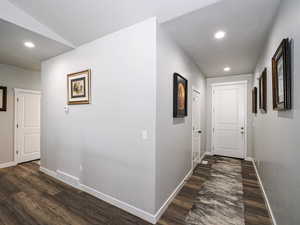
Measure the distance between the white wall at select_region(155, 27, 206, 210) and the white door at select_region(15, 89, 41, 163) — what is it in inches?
161

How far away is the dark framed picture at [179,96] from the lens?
2.28 m

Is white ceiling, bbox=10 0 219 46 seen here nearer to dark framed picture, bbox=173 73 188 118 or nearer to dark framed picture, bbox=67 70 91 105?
dark framed picture, bbox=67 70 91 105

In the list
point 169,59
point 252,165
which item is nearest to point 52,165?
point 169,59

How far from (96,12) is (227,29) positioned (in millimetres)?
1857

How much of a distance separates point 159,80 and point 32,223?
2.39 m

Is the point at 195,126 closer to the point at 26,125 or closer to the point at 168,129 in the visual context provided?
the point at 168,129

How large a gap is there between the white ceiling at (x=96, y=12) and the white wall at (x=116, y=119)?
0.12 metres

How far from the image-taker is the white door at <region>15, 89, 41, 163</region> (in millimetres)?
3783

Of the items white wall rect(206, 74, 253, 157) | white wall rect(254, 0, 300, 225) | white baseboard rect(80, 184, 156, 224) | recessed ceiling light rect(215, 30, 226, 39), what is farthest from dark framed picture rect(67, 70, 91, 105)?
white wall rect(206, 74, 253, 157)

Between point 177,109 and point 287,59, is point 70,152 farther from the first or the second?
point 287,59

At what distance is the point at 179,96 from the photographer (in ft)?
7.97

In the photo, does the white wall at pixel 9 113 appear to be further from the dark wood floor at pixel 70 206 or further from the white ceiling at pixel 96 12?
the white ceiling at pixel 96 12

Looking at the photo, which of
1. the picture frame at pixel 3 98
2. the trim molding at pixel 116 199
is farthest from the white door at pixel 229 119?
the picture frame at pixel 3 98

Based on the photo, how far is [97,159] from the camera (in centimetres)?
233
